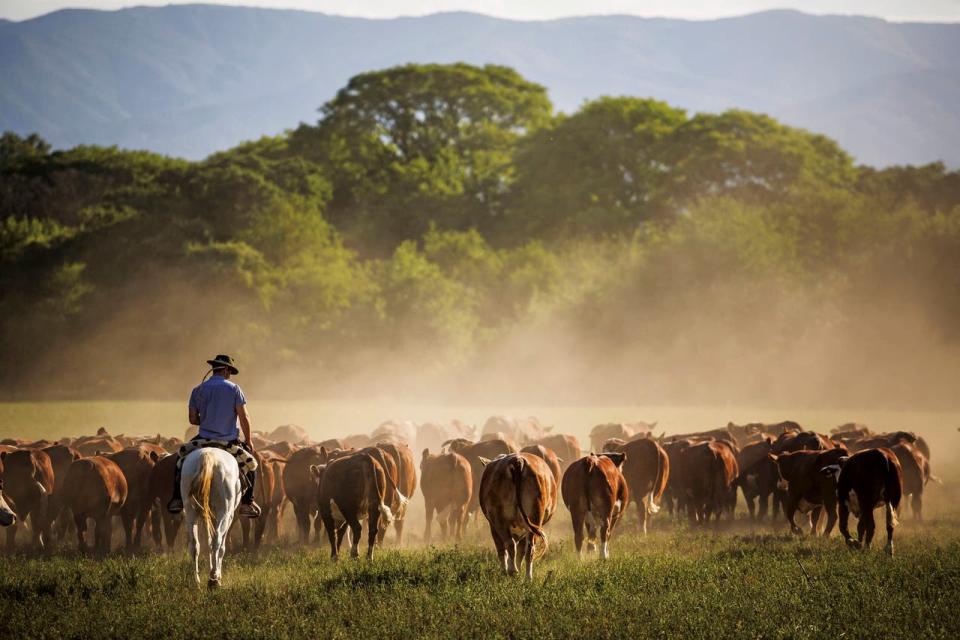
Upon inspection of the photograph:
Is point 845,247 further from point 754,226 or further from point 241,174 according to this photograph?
point 241,174

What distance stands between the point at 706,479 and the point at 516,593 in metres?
8.87

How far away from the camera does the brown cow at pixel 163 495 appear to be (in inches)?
675

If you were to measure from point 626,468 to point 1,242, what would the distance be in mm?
57284

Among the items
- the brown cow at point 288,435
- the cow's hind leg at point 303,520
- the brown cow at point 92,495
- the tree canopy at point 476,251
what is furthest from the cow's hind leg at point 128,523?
the tree canopy at point 476,251

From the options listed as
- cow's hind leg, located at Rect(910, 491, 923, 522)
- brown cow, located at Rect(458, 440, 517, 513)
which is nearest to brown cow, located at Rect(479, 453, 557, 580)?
brown cow, located at Rect(458, 440, 517, 513)

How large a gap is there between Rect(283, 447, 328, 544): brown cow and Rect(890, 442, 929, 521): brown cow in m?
11.0

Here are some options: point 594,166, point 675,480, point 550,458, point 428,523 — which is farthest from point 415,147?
point 550,458

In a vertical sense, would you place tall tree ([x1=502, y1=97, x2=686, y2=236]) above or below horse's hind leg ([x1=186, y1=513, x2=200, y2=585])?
above

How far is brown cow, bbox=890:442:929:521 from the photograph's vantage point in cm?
→ 1986

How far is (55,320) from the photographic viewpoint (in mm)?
63938

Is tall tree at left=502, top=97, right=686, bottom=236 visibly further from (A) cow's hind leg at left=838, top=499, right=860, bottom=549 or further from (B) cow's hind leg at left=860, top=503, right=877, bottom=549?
(B) cow's hind leg at left=860, top=503, right=877, bottom=549

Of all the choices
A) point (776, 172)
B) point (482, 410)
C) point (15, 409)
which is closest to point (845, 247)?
point (776, 172)

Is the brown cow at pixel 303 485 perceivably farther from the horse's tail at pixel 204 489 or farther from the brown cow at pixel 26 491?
the horse's tail at pixel 204 489

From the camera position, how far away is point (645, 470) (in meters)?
19.3
